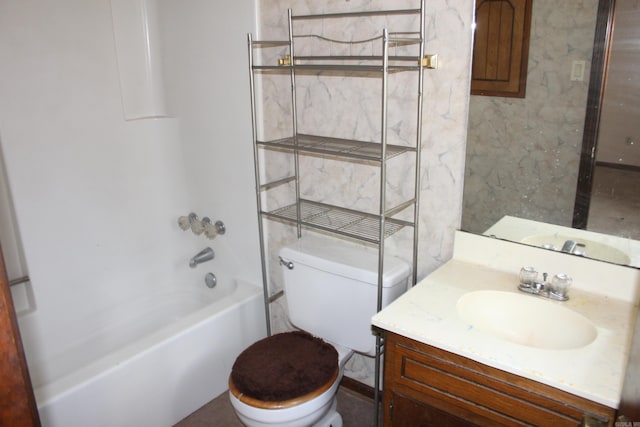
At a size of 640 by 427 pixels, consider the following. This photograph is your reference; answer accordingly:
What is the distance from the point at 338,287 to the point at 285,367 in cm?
37

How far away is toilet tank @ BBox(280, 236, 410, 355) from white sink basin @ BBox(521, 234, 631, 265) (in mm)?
493

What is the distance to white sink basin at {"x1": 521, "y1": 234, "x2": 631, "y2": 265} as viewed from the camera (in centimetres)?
164

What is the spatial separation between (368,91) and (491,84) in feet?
1.57

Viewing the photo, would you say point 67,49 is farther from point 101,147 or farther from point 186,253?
point 186,253

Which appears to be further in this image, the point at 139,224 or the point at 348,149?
the point at 139,224

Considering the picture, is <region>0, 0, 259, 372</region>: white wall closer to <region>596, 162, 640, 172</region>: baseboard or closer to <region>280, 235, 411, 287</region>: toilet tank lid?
<region>280, 235, 411, 287</region>: toilet tank lid

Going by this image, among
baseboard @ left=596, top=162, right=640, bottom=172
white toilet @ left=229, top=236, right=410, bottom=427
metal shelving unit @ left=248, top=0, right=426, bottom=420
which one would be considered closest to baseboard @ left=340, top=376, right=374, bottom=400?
white toilet @ left=229, top=236, right=410, bottom=427

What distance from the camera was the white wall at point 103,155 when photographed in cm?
225

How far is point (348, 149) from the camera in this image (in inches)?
80.9

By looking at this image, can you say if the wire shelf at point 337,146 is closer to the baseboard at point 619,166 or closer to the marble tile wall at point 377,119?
the marble tile wall at point 377,119

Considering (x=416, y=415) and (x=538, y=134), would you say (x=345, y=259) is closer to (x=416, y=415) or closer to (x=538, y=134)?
(x=416, y=415)

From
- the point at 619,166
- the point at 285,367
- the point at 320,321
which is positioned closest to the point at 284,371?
the point at 285,367

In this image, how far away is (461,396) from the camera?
1460 millimetres

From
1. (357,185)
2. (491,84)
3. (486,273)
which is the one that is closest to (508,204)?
(486,273)
